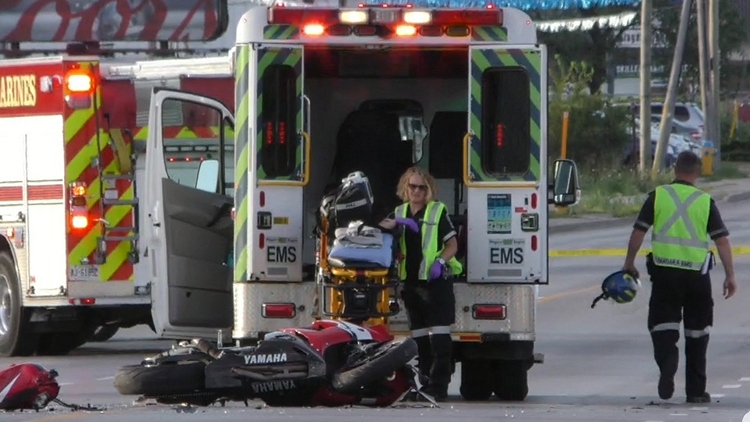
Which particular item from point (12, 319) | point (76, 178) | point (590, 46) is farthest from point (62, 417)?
point (590, 46)

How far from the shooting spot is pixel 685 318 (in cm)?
1191

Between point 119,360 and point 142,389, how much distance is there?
4.99 metres

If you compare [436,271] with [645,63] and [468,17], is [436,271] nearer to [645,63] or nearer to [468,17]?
[468,17]

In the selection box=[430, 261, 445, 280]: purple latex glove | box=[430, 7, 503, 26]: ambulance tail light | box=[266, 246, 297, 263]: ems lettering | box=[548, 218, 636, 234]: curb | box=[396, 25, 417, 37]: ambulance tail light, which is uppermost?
box=[430, 7, 503, 26]: ambulance tail light

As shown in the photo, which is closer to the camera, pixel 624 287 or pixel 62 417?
pixel 62 417

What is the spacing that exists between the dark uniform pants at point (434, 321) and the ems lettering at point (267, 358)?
4.46ft

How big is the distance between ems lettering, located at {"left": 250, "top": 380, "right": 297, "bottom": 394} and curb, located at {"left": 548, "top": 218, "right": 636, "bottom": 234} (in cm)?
1842

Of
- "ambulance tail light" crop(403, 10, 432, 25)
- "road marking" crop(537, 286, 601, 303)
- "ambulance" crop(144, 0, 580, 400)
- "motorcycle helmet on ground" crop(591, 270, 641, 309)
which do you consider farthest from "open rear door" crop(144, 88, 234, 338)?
"road marking" crop(537, 286, 601, 303)

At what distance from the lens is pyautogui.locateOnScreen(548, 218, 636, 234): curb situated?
95.0 feet

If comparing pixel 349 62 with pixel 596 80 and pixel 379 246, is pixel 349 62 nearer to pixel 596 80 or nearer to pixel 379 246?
pixel 379 246

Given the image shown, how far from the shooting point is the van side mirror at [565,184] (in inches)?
477

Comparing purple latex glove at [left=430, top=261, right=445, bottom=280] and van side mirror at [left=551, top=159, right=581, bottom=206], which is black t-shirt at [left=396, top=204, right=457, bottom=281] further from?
van side mirror at [left=551, top=159, right=581, bottom=206]

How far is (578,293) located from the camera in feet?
66.1

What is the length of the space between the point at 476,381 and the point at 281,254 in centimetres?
174
